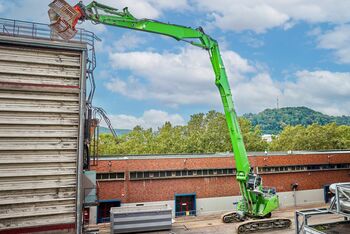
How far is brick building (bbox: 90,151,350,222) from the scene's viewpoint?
86.7ft

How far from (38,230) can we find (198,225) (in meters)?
14.9

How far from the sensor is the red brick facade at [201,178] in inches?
1043

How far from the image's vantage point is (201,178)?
1161 inches

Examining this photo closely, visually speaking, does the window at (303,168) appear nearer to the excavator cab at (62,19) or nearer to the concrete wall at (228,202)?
the concrete wall at (228,202)

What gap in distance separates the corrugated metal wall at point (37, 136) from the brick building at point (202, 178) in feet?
38.5

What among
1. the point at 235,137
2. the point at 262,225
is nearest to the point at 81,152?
the point at 235,137

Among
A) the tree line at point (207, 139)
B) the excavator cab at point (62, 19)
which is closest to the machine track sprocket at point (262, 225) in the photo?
the excavator cab at point (62, 19)

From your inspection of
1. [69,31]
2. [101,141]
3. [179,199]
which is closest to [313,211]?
[69,31]

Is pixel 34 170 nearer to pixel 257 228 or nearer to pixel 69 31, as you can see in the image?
pixel 69 31

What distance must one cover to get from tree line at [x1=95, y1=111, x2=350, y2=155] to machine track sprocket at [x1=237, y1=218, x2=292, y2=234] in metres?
24.4

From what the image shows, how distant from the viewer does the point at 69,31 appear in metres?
14.5

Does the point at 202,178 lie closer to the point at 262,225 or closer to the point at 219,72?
the point at 262,225

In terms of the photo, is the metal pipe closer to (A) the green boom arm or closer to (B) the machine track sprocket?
(A) the green boom arm

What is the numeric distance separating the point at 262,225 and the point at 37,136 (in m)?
17.2
